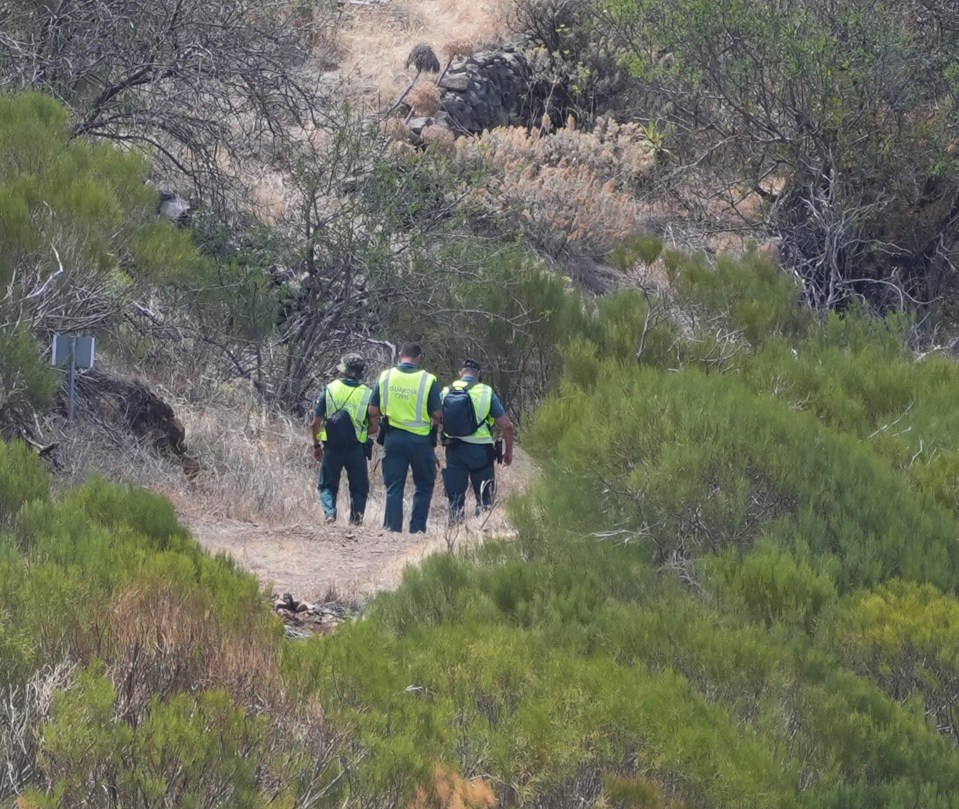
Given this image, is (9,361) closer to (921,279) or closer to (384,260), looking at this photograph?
(384,260)

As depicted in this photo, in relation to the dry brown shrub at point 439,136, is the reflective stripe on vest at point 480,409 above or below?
above

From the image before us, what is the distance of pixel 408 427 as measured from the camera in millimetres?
11055

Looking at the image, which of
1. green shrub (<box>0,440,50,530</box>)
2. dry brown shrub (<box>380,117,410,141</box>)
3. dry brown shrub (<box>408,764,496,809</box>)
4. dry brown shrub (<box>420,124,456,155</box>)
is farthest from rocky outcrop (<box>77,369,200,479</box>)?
dry brown shrub (<box>420,124,456,155</box>)

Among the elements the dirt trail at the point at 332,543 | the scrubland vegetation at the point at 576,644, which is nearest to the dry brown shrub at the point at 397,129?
the dirt trail at the point at 332,543

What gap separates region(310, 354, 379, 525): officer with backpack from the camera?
36.9 ft

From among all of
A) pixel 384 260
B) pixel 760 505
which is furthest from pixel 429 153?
pixel 760 505

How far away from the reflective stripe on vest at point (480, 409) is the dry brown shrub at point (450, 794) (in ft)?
22.2

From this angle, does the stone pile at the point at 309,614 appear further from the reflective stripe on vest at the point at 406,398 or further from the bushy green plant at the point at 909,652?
the reflective stripe on vest at the point at 406,398

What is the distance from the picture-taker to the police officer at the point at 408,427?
431 inches

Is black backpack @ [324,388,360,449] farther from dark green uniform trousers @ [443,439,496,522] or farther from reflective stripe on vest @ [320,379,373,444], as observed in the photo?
dark green uniform trousers @ [443,439,496,522]

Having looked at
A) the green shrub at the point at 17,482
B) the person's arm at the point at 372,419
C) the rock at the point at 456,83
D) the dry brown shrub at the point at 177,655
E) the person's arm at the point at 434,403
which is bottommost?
the rock at the point at 456,83

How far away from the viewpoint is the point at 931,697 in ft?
21.4

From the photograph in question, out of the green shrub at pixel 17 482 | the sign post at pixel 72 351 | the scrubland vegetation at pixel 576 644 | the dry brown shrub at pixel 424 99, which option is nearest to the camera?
the scrubland vegetation at pixel 576 644

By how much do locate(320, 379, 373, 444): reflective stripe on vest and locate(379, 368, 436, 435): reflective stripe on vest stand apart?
0.72 feet
